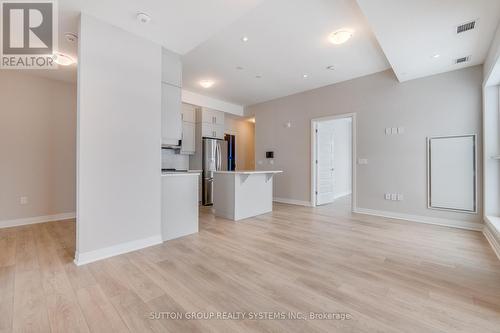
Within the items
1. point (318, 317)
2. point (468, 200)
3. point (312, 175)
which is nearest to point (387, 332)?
point (318, 317)

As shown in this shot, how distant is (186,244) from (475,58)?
513cm

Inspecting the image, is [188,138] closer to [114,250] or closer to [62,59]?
[62,59]

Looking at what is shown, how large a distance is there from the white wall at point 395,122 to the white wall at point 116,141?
3977 mm

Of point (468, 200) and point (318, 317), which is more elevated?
point (468, 200)

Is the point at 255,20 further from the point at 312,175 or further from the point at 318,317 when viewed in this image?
the point at 312,175

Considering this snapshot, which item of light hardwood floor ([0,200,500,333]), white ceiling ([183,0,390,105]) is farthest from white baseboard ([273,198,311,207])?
white ceiling ([183,0,390,105])

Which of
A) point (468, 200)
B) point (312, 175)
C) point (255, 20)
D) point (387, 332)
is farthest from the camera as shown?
point (312, 175)

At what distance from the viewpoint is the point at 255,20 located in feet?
9.37

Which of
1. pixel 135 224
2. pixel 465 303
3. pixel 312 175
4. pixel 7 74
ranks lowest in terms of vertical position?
pixel 465 303

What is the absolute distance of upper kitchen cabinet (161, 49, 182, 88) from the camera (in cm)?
317

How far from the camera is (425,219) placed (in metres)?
4.04

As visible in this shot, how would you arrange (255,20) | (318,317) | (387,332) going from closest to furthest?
1. (387,332)
2. (318,317)
3. (255,20)

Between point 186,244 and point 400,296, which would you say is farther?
point 186,244
